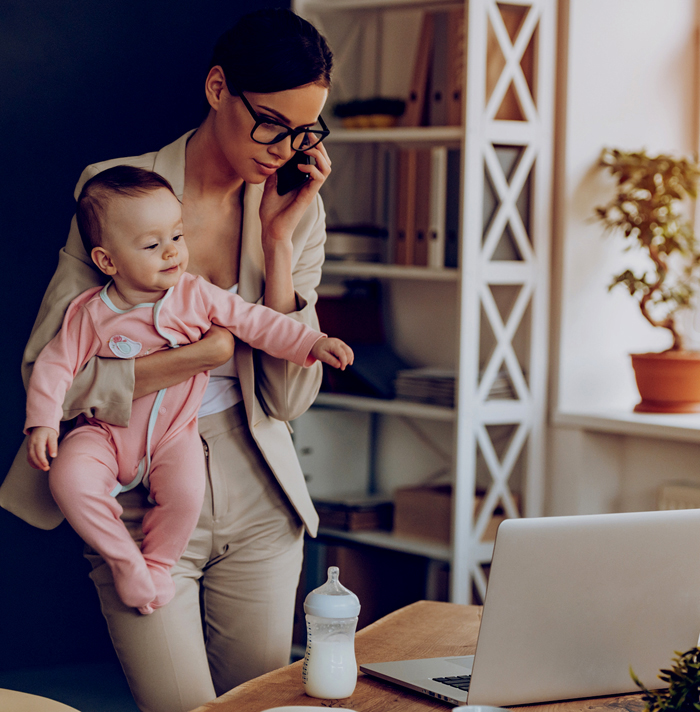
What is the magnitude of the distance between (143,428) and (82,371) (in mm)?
139

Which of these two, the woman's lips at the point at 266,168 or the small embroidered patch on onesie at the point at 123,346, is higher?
the woman's lips at the point at 266,168

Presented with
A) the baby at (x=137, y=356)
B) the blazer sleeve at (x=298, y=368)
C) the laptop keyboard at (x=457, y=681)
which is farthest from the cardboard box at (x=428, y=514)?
the laptop keyboard at (x=457, y=681)

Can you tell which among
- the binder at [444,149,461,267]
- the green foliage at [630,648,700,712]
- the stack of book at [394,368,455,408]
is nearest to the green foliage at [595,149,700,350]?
the binder at [444,149,461,267]

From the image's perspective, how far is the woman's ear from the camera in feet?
5.10

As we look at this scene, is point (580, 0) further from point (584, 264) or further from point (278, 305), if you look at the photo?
point (278, 305)

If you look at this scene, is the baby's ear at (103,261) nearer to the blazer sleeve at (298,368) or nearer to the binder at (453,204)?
the blazer sleeve at (298,368)

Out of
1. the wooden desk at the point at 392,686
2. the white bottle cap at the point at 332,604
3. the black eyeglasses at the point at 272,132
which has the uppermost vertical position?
the black eyeglasses at the point at 272,132

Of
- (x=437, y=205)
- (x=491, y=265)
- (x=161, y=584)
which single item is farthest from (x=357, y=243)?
(x=161, y=584)

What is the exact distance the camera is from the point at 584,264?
10.2 ft

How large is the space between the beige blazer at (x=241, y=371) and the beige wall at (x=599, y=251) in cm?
151

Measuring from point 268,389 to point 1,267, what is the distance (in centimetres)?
123

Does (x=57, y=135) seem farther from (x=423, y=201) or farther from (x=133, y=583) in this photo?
(x=133, y=583)

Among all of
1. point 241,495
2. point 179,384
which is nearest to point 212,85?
point 179,384

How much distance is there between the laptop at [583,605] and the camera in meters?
1.16
